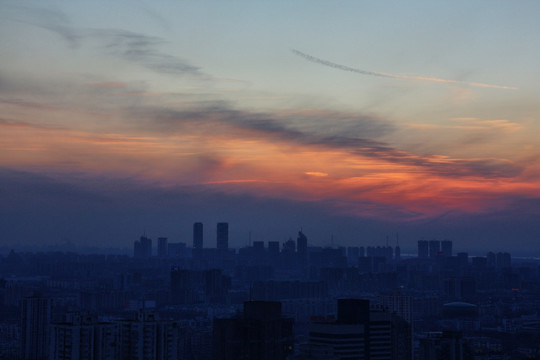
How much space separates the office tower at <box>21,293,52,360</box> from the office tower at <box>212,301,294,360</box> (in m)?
16.1

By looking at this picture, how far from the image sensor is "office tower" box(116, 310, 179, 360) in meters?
26.0

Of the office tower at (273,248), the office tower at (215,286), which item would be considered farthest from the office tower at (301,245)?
the office tower at (215,286)

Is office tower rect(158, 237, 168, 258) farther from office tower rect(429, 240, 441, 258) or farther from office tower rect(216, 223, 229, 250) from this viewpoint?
office tower rect(429, 240, 441, 258)

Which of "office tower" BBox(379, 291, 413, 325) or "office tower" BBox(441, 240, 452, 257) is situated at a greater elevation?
"office tower" BBox(441, 240, 452, 257)

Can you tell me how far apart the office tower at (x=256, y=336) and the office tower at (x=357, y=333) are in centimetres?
142

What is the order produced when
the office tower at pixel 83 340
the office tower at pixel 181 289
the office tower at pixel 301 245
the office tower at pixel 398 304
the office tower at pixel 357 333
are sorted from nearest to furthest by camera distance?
1. the office tower at pixel 83 340
2. the office tower at pixel 357 333
3. the office tower at pixel 398 304
4. the office tower at pixel 181 289
5. the office tower at pixel 301 245

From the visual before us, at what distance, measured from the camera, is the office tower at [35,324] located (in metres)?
44.0

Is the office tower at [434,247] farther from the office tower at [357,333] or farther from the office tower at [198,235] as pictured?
the office tower at [357,333]

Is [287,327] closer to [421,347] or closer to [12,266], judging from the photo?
[421,347]

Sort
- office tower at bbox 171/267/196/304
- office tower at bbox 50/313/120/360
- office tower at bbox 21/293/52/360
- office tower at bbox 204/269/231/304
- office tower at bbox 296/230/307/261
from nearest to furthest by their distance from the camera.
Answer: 1. office tower at bbox 50/313/120/360
2. office tower at bbox 21/293/52/360
3. office tower at bbox 171/267/196/304
4. office tower at bbox 204/269/231/304
5. office tower at bbox 296/230/307/261

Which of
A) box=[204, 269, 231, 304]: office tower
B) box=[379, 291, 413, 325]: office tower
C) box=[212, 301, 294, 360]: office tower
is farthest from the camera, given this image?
box=[204, 269, 231, 304]: office tower

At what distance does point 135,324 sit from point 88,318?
1.68 metres

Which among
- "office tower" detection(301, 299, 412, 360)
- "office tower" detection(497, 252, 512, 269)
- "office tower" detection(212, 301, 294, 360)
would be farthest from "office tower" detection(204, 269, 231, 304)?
"office tower" detection(497, 252, 512, 269)

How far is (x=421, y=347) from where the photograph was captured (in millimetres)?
37688
